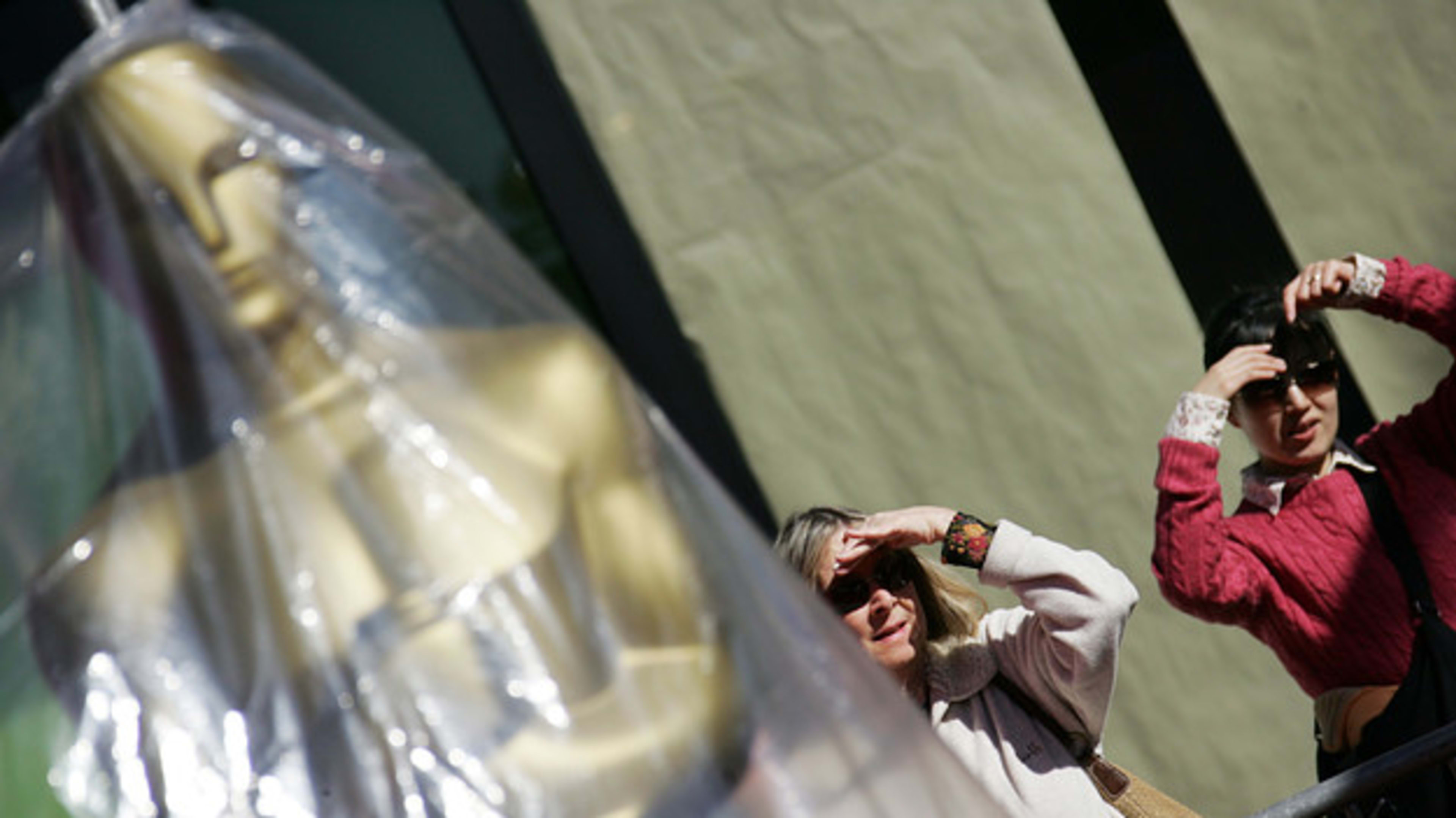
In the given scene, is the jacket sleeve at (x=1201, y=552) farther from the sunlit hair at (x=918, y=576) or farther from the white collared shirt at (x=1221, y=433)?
the sunlit hair at (x=918, y=576)

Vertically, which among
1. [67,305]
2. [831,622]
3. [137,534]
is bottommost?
[831,622]

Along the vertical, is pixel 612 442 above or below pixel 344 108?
below

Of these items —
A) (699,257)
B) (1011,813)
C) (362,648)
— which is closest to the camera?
(362,648)

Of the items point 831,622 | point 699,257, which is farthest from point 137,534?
point 699,257

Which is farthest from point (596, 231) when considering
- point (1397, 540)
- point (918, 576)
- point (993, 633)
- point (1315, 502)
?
point (1397, 540)

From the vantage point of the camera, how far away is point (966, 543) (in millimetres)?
2525

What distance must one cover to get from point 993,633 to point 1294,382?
26.8 inches

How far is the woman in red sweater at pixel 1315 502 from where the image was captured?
249 cm

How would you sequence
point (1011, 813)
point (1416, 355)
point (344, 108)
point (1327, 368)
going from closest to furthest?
point (344, 108)
point (1011, 813)
point (1327, 368)
point (1416, 355)

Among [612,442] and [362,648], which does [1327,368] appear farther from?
[362,648]

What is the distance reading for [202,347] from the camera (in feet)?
3.95

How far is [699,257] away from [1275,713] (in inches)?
75.9

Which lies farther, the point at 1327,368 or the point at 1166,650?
the point at 1166,650

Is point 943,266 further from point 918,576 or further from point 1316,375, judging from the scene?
point 918,576
